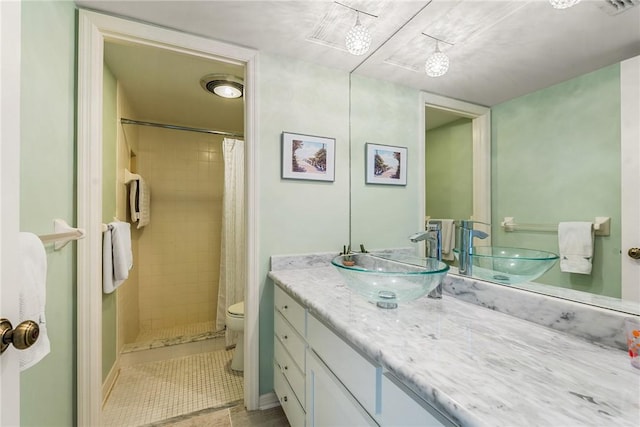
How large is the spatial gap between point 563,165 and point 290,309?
1.19 metres

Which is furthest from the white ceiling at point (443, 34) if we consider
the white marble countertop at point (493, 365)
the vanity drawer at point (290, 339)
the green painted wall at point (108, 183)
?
the vanity drawer at point (290, 339)

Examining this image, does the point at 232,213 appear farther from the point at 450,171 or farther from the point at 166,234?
the point at 450,171

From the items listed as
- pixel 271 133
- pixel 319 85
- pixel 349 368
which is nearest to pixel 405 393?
pixel 349 368

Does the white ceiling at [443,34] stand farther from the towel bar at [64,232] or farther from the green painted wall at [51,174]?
the towel bar at [64,232]

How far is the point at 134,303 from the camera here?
8.24ft

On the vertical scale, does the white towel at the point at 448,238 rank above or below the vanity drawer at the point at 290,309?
above

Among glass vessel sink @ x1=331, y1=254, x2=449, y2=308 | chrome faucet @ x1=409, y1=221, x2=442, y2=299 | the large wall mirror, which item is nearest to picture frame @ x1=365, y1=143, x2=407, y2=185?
the large wall mirror

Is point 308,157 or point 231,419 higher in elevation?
point 308,157

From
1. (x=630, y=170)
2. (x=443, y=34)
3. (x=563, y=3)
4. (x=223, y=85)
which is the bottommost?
(x=630, y=170)

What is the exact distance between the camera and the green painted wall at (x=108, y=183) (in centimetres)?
165

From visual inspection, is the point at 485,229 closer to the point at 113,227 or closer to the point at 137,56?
the point at 113,227

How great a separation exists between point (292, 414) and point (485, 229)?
1.22m

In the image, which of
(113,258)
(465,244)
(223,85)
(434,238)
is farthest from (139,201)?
(465,244)

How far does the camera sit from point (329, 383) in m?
0.90
